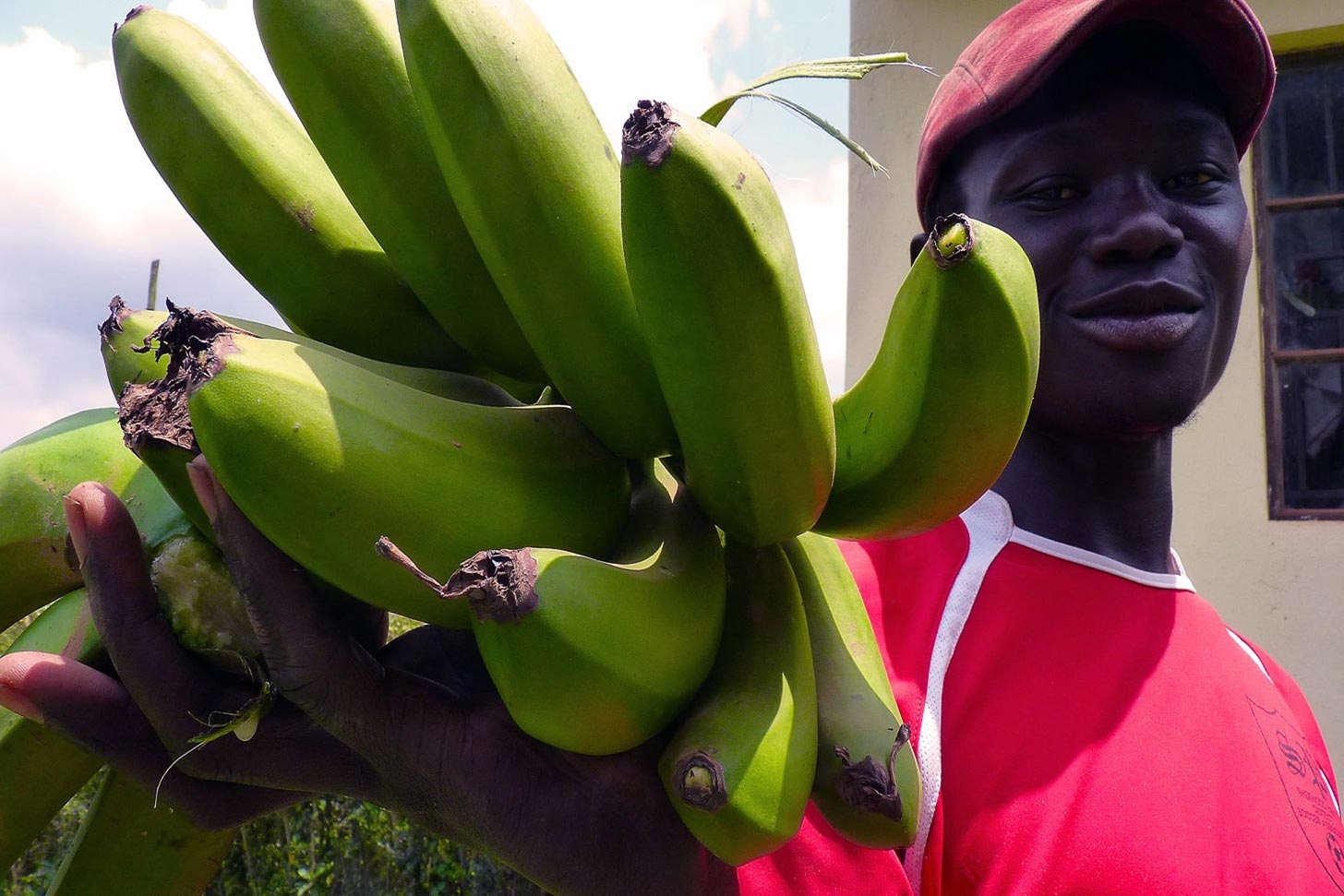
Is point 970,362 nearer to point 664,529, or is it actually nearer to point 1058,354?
point 664,529

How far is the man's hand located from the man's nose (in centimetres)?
102

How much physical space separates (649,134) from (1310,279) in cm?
379

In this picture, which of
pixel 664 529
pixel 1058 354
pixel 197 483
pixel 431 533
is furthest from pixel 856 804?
pixel 1058 354

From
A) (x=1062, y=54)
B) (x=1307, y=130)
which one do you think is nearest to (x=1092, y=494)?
(x=1062, y=54)

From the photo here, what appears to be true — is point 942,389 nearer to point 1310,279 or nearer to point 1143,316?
point 1143,316

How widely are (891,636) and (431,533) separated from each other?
2.95 feet

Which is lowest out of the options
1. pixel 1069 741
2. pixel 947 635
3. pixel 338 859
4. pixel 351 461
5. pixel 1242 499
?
pixel 338 859

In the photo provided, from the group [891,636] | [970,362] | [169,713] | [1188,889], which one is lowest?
[1188,889]

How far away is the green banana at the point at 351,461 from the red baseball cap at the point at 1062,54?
1.04 meters

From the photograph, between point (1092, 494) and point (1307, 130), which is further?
point (1307, 130)

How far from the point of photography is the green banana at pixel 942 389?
862 millimetres

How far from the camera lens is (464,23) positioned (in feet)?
2.86

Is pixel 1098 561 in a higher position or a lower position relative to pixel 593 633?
lower

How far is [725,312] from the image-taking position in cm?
82
